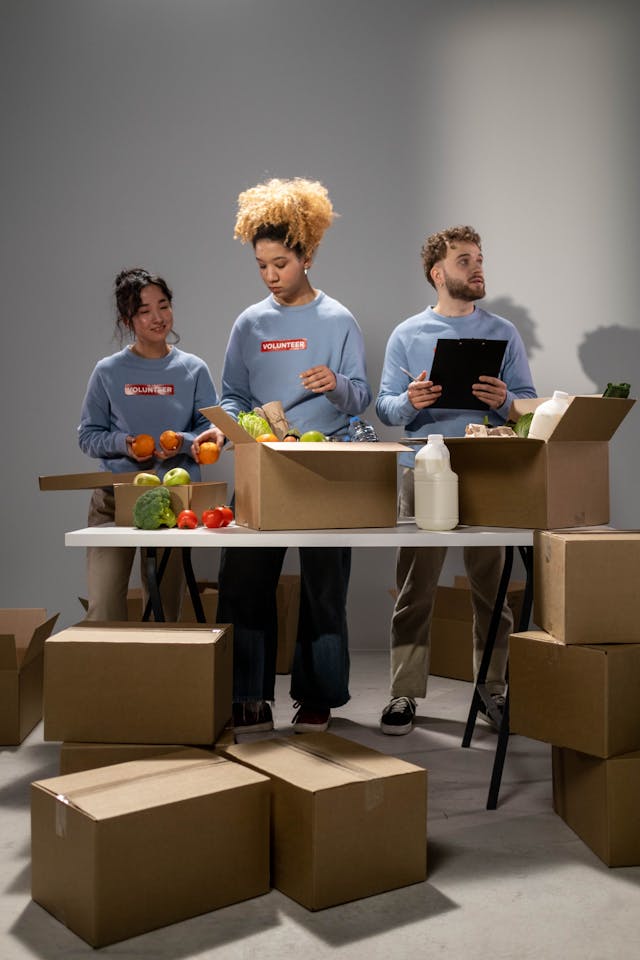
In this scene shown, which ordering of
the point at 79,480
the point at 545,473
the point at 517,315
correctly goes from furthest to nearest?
the point at 517,315 → the point at 79,480 → the point at 545,473

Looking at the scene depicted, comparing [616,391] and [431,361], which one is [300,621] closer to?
[431,361]

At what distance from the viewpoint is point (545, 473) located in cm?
223

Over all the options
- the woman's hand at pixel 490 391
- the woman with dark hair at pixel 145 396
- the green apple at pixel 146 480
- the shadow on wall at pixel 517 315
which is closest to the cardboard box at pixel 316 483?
the green apple at pixel 146 480

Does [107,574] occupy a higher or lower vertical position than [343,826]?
higher

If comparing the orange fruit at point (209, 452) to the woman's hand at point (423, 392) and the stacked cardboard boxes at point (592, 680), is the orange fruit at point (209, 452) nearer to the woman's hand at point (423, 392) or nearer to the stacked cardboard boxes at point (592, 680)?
the woman's hand at point (423, 392)

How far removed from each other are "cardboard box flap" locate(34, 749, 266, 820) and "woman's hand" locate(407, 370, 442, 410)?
52.7 inches

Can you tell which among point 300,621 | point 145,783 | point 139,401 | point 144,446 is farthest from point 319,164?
point 145,783

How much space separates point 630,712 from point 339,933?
77 centimetres

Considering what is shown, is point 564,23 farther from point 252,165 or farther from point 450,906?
point 450,906

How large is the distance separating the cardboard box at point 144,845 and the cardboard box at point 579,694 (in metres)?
0.67

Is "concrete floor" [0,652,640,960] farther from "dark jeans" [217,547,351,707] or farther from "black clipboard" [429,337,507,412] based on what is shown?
"black clipboard" [429,337,507,412]

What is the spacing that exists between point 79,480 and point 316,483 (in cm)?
71

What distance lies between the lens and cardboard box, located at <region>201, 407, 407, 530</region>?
222cm

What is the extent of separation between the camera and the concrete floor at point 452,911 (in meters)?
1.64
